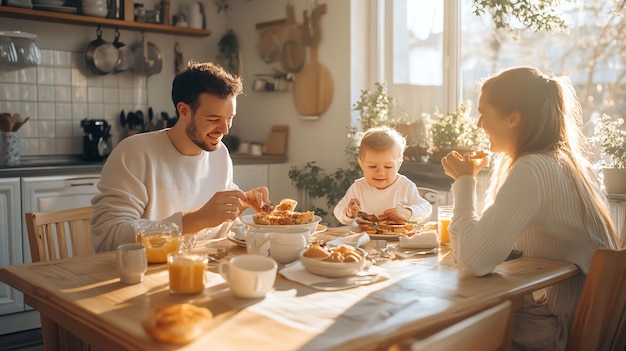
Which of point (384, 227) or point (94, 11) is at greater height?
point (94, 11)

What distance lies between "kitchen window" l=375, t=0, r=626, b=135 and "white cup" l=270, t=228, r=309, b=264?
1.77 m

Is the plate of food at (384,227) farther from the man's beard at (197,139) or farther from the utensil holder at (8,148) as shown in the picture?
the utensil holder at (8,148)

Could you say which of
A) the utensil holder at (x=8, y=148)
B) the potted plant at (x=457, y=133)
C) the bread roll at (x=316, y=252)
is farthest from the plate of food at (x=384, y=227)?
the utensil holder at (x=8, y=148)

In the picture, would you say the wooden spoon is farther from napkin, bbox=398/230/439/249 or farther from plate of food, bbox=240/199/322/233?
napkin, bbox=398/230/439/249

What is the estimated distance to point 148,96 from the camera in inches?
178

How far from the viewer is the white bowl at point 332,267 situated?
1485mm

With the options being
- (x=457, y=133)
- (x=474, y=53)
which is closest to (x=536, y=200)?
(x=457, y=133)

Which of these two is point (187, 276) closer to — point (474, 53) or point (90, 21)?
point (474, 53)

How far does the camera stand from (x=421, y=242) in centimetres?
190

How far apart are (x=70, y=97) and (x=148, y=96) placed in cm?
55

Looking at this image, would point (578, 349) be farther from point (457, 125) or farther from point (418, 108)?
point (418, 108)

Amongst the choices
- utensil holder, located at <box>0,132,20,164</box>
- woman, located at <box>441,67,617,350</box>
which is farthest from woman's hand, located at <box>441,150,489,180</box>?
utensil holder, located at <box>0,132,20,164</box>

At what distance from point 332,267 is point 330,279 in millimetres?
32

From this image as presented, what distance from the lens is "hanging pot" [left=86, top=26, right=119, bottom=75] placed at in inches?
163
